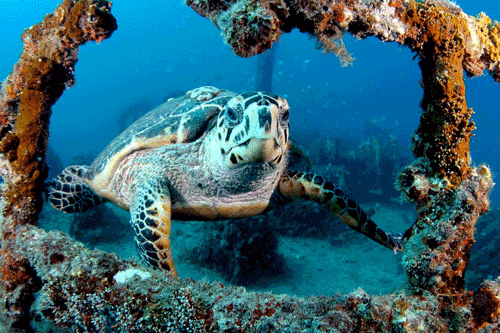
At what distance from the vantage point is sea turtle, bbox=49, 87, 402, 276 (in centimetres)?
206

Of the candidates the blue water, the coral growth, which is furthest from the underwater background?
the coral growth

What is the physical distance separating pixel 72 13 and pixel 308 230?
6479 mm

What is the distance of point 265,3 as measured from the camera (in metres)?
1.58

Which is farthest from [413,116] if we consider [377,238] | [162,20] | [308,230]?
[162,20]

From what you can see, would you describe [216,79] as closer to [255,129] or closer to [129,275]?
[255,129]

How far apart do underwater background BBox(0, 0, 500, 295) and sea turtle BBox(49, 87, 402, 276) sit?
1.18m

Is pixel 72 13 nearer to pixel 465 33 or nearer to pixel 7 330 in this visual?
pixel 7 330

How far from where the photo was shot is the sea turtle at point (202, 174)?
206 centimetres

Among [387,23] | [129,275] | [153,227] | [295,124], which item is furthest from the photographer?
[295,124]

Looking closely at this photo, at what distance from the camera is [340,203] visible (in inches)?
112

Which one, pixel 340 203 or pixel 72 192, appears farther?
pixel 72 192

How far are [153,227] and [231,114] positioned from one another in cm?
114

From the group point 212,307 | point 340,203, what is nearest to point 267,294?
point 212,307

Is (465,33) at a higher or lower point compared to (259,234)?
higher
